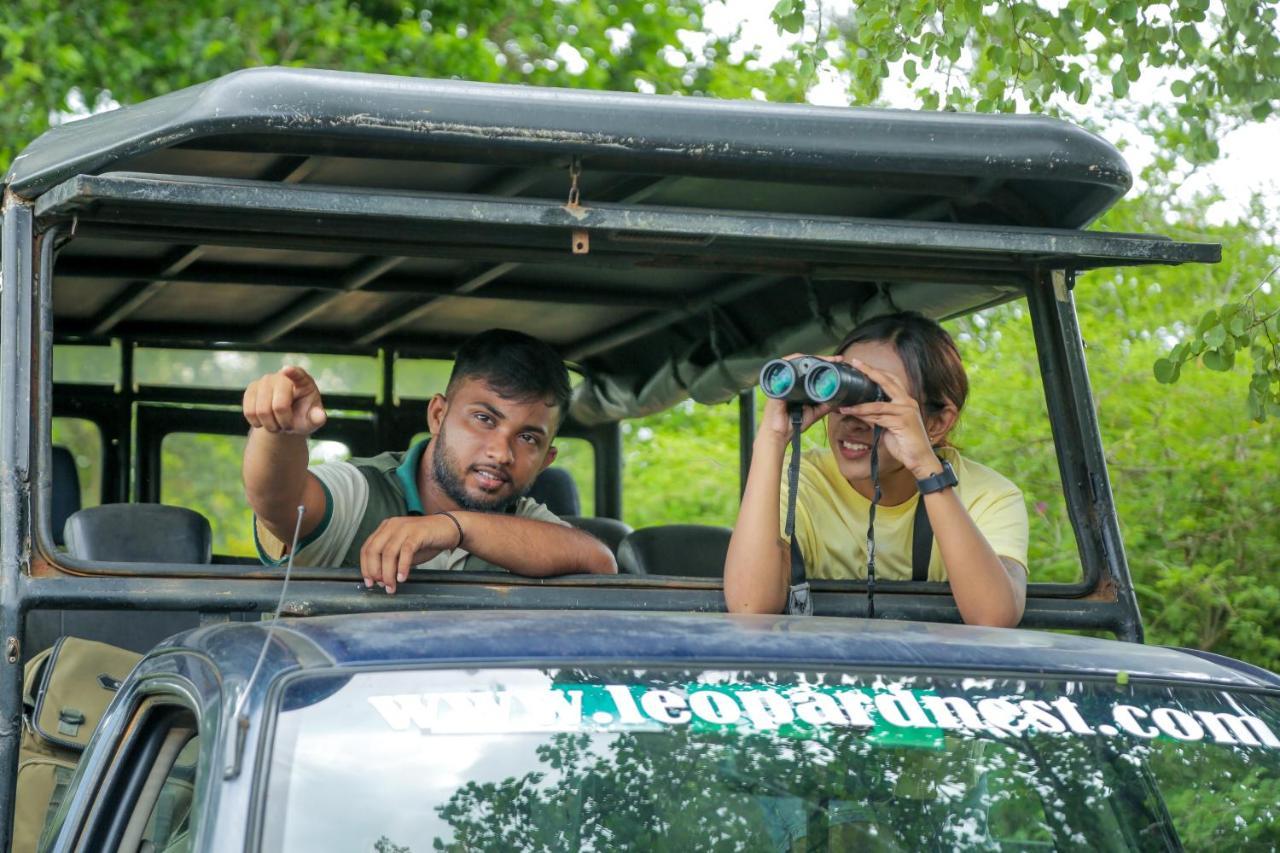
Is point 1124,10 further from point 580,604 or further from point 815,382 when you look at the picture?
point 580,604

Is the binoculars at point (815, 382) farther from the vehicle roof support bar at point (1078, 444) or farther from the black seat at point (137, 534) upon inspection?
the black seat at point (137, 534)

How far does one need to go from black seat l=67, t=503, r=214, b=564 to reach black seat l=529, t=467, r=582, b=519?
82.9 inches

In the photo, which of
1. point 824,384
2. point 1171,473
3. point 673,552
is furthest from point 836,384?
→ point 1171,473

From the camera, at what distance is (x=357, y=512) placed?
3.94 m

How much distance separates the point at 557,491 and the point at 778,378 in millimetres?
2936

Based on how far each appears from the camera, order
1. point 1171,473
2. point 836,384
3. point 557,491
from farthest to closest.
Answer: point 1171,473
point 557,491
point 836,384

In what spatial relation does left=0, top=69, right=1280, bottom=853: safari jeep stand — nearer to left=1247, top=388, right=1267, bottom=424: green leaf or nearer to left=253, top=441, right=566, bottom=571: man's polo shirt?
left=253, top=441, right=566, bottom=571: man's polo shirt

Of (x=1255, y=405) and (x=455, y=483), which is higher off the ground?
(x=1255, y=405)

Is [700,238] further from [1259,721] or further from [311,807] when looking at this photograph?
[311,807]

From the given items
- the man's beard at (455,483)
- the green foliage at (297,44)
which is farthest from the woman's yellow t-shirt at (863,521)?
the green foliage at (297,44)

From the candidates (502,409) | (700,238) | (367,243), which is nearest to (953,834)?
(700,238)

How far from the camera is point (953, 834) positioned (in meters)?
2.28

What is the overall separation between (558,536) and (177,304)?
2.36m

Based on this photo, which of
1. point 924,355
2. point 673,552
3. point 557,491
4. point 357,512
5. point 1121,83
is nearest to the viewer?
point 924,355
